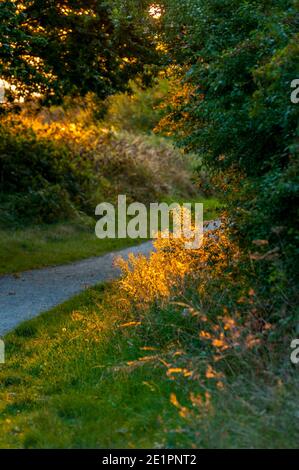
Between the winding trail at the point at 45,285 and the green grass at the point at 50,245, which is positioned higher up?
the green grass at the point at 50,245

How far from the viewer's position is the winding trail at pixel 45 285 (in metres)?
11.2

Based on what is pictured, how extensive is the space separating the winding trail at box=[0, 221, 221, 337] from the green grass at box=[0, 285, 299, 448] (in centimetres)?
113

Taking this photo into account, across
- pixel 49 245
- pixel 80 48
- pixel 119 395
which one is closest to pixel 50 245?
pixel 49 245

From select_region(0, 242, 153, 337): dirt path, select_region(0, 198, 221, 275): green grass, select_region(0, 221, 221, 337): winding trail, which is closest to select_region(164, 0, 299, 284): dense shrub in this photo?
select_region(0, 221, 221, 337): winding trail

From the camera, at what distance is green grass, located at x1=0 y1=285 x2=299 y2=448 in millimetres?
5551

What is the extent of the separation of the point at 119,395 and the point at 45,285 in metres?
6.61

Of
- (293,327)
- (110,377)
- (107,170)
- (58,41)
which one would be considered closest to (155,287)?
(110,377)

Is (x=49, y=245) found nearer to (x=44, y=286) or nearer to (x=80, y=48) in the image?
(x=44, y=286)

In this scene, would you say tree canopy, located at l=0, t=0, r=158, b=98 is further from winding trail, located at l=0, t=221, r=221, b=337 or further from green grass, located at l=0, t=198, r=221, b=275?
green grass, located at l=0, t=198, r=221, b=275

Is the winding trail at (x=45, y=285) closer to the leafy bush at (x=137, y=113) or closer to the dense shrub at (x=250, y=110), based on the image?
the dense shrub at (x=250, y=110)

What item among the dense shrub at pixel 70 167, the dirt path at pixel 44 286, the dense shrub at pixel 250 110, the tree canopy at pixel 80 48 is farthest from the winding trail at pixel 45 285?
the dense shrub at pixel 70 167

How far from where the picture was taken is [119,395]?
7176 mm

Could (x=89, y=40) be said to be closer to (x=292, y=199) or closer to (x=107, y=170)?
(x=292, y=199)
